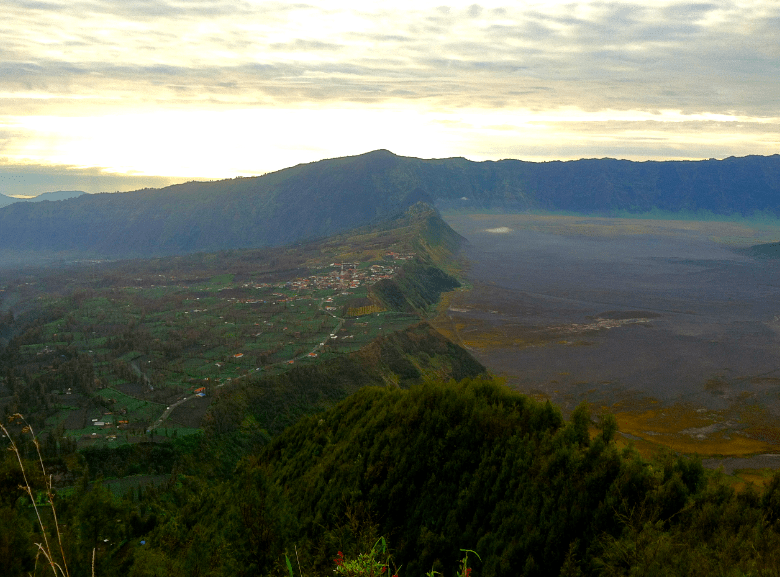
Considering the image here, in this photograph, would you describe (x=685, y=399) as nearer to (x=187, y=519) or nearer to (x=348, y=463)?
(x=348, y=463)

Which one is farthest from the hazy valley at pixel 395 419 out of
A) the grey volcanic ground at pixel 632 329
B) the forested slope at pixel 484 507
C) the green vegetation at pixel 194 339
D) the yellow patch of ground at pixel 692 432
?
the grey volcanic ground at pixel 632 329

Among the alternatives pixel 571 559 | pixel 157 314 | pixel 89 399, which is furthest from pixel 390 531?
pixel 157 314

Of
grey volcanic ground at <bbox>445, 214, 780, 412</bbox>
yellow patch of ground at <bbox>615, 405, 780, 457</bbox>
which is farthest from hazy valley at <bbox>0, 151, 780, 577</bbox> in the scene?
grey volcanic ground at <bbox>445, 214, 780, 412</bbox>

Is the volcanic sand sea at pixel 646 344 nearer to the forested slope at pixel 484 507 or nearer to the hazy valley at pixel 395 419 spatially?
the hazy valley at pixel 395 419

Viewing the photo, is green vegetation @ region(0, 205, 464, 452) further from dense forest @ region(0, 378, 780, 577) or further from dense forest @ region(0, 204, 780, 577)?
dense forest @ region(0, 378, 780, 577)

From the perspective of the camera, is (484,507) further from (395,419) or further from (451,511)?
(395,419)

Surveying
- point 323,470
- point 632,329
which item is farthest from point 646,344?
point 323,470
